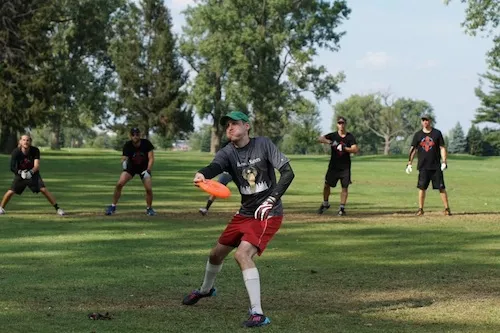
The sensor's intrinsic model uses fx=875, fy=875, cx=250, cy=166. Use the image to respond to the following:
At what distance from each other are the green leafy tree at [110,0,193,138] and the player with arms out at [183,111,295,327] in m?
85.0

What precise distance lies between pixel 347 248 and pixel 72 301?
5665 mm

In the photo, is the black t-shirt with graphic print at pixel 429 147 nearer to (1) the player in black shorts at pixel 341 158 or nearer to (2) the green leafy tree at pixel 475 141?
(1) the player in black shorts at pixel 341 158

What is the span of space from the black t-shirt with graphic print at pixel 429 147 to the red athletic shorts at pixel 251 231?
445 inches

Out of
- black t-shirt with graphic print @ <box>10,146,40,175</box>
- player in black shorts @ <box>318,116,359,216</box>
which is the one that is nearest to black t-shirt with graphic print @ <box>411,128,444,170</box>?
player in black shorts @ <box>318,116,359,216</box>

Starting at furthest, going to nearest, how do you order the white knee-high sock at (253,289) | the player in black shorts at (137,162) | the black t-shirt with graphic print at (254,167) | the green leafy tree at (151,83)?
1. the green leafy tree at (151,83)
2. the player in black shorts at (137,162)
3. the black t-shirt with graphic print at (254,167)
4. the white knee-high sock at (253,289)

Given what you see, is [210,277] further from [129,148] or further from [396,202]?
[396,202]

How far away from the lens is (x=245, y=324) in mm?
7324

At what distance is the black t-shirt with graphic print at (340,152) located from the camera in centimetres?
1895

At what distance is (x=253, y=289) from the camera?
7559 millimetres

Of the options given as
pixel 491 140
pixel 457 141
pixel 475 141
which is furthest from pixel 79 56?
pixel 457 141

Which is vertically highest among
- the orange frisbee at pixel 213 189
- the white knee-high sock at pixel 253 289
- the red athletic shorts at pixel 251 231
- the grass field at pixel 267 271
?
the orange frisbee at pixel 213 189

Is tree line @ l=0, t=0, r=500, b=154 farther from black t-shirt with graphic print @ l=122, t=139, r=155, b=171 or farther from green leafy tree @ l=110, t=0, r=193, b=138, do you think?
black t-shirt with graphic print @ l=122, t=139, r=155, b=171

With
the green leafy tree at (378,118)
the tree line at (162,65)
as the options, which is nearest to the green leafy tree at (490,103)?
the tree line at (162,65)

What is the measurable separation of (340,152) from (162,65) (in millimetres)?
76181
